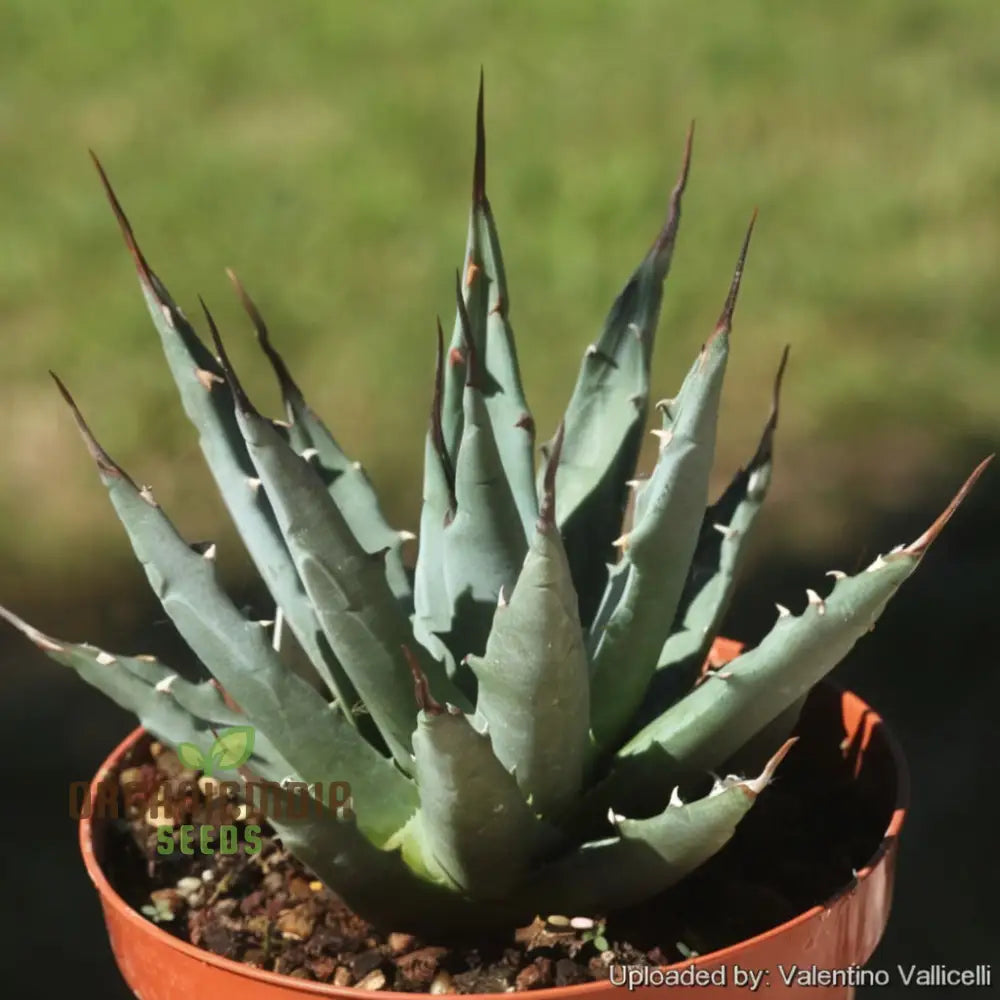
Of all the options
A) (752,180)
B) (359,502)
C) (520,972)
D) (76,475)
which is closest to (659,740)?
(520,972)

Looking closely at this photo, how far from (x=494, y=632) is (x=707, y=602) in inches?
8.7

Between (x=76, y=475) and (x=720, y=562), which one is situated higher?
(x=720, y=562)

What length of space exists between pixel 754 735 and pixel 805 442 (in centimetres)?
143

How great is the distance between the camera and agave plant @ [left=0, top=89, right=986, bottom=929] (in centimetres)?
75

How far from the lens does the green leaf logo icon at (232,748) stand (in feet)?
2.69

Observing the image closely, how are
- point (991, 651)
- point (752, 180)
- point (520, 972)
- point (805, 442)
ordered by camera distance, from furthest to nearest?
point (752, 180) → point (805, 442) → point (991, 651) → point (520, 972)

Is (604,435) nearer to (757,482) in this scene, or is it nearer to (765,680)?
(757,482)

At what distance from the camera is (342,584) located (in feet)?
2.60

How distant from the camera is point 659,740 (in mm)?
821

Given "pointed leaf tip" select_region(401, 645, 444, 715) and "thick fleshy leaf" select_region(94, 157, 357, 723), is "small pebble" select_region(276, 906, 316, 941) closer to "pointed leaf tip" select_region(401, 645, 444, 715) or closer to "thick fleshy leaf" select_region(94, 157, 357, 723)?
"thick fleshy leaf" select_region(94, 157, 357, 723)

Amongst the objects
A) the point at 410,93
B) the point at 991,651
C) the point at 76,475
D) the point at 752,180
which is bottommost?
the point at 991,651

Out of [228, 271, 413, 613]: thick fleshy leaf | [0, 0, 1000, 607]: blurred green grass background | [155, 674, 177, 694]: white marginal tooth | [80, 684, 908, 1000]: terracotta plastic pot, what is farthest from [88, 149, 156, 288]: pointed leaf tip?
[0, 0, 1000, 607]: blurred green grass background

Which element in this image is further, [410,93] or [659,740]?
[410,93]

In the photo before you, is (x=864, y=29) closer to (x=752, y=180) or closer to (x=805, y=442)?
(x=752, y=180)
